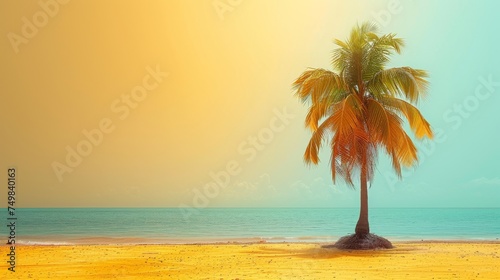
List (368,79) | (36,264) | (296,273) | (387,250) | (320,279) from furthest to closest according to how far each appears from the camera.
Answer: (368,79)
(387,250)
(36,264)
(296,273)
(320,279)

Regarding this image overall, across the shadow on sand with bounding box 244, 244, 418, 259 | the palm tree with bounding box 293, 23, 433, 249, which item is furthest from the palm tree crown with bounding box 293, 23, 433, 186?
the shadow on sand with bounding box 244, 244, 418, 259

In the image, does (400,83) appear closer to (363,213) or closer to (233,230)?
(363,213)

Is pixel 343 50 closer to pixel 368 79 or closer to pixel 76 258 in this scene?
pixel 368 79

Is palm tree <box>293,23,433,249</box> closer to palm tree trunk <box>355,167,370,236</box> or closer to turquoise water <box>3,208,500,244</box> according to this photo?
palm tree trunk <box>355,167,370,236</box>

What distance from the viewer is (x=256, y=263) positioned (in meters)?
15.1

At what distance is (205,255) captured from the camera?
57.5 ft

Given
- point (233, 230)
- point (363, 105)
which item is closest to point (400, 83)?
point (363, 105)

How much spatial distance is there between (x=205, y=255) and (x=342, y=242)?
5.06 metres

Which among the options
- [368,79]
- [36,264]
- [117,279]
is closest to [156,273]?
[117,279]

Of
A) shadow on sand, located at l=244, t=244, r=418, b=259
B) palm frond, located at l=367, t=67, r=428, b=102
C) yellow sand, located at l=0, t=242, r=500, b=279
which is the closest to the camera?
yellow sand, located at l=0, t=242, r=500, b=279

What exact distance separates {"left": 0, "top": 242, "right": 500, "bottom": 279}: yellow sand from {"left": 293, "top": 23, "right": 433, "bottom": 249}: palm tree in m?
2.62

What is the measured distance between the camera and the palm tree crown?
61.5 ft

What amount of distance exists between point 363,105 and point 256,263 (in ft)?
24.7

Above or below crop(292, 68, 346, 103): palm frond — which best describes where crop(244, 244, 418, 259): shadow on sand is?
below
